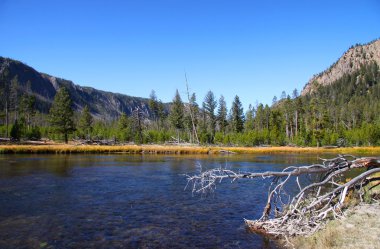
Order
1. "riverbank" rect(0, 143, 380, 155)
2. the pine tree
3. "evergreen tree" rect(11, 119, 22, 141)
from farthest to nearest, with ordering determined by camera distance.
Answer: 1. the pine tree
2. "evergreen tree" rect(11, 119, 22, 141)
3. "riverbank" rect(0, 143, 380, 155)

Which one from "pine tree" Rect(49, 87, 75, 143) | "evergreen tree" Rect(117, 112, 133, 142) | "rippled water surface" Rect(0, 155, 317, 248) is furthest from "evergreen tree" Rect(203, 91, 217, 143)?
"rippled water surface" Rect(0, 155, 317, 248)

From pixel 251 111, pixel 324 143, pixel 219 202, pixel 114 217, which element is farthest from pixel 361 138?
pixel 114 217

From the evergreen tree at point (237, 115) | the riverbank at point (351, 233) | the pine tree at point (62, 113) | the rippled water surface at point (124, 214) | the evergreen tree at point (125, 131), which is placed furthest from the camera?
the evergreen tree at point (237, 115)

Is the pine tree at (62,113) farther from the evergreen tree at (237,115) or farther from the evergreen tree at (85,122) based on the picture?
the evergreen tree at (237,115)

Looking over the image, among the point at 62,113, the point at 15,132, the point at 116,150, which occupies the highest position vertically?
the point at 62,113

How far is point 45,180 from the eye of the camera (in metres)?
26.2

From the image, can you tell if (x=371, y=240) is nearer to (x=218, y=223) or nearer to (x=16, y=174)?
(x=218, y=223)

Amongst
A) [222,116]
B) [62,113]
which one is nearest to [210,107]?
[222,116]

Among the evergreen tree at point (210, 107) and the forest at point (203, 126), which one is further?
the evergreen tree at point (210, 107)

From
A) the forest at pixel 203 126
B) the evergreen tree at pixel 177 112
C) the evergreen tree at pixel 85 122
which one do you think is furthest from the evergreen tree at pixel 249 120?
the evergreen tree at pixel 85 122

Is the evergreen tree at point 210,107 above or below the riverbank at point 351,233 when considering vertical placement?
above

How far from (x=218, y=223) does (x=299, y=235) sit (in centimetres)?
406

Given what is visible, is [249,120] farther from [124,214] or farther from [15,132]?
[124,214]

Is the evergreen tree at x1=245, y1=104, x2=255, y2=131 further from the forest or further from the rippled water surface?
the rippled water surface
